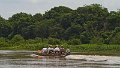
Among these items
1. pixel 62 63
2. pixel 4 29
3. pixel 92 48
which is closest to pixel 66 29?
pixel 4 29

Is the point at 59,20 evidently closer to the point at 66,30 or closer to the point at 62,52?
the point at 66,30

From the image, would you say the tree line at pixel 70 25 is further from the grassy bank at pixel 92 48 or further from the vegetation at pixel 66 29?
the grassy bank at pixel 92 48

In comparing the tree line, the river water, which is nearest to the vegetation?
the tree line

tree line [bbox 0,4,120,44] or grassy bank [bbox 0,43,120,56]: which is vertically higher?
tree line [bbox 0,4,120,44]

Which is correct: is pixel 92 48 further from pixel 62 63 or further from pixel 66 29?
pixel 62 63

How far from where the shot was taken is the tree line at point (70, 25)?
72.6 meters

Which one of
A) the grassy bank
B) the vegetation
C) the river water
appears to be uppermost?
the vegetation

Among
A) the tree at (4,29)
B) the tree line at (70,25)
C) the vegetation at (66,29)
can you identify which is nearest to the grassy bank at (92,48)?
the vegetation at (66,29)

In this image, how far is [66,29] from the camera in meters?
80.8

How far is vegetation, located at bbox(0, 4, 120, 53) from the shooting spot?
227 ft

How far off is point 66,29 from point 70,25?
4.50ft

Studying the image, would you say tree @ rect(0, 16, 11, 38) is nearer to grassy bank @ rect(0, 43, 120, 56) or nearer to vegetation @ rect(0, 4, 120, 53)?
vegetation @ rect(0, 4, 120, 53)

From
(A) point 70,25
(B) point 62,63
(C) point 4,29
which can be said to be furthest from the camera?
(C) point 4,29

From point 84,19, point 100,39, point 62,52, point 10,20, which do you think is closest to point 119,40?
point 100,39
